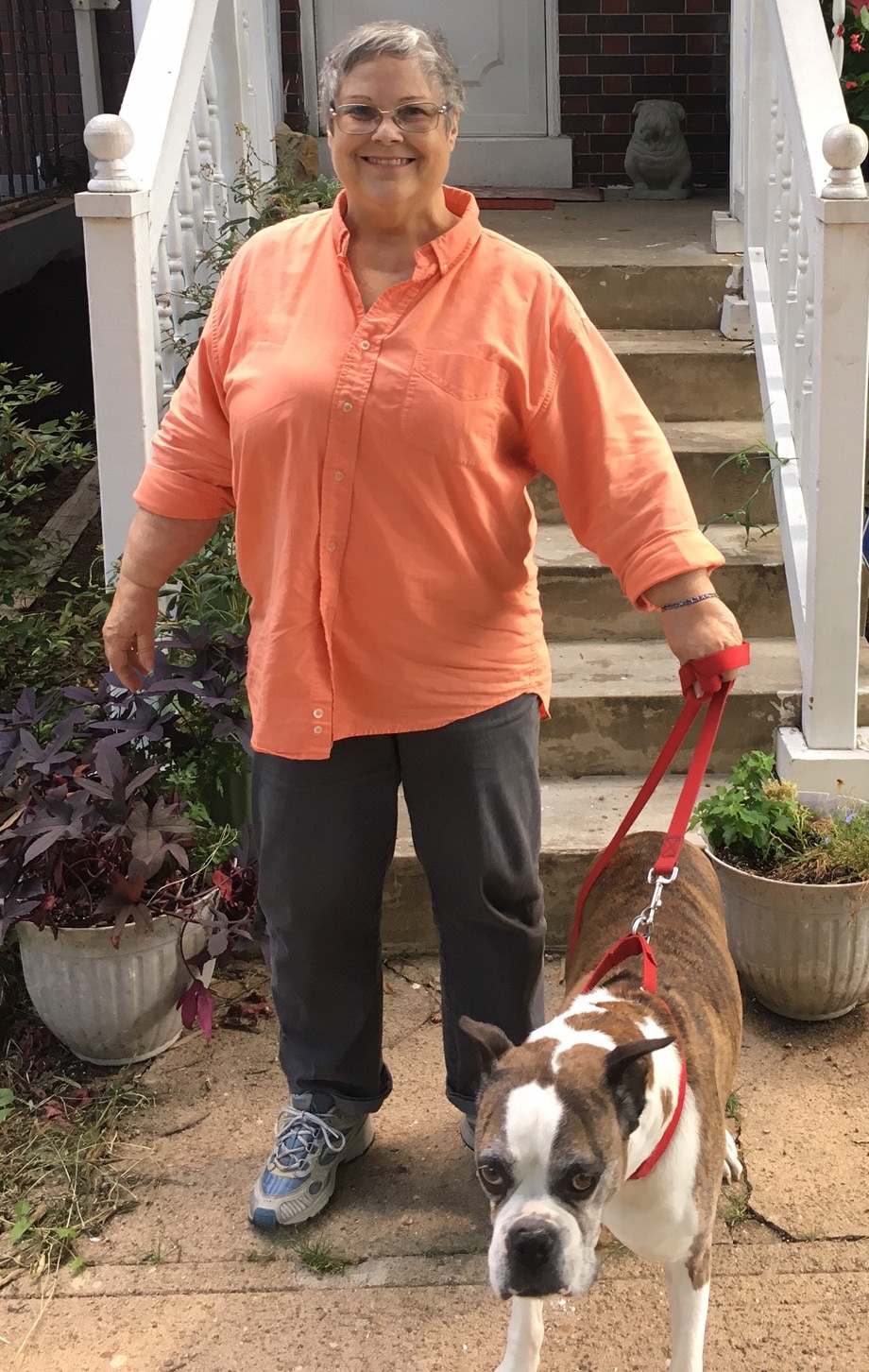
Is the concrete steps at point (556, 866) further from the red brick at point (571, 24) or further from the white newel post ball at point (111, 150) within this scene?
the red brick at point (571, 24)

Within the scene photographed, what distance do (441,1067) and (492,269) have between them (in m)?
1.83

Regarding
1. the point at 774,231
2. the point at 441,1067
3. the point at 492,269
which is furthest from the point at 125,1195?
the point at 774,231

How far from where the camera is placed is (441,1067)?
3.22 metres

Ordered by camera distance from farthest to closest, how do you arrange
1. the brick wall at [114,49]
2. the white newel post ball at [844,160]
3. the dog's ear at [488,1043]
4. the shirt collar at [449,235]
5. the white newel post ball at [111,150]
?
the brick wall at [114,49] → the white newel post ball at [111,150] → the white newel post ball at [844,160] → the shirt collar at [449,235] → the dog's ear at [488,1043]

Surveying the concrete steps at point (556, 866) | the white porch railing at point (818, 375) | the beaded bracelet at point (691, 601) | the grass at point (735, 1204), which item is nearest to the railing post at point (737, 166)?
the white porch railing at point (818, 375)

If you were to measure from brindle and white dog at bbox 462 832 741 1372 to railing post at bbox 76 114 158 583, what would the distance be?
177cm

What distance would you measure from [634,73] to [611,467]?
5.64m

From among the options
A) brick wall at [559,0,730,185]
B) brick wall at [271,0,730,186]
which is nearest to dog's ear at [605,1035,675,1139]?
brick wall at [271,0,730,186]

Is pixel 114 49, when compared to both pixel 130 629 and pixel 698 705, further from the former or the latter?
pixel 698 705

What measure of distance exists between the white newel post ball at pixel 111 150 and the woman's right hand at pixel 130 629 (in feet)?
4.34

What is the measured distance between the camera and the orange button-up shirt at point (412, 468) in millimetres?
2256

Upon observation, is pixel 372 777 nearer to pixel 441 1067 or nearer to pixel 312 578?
pixel 312 578

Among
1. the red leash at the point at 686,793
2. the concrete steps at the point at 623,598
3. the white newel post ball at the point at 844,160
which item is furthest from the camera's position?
the concrete steps at the point at 623,598

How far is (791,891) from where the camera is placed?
315 cm
